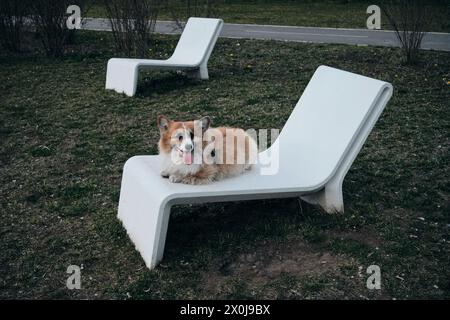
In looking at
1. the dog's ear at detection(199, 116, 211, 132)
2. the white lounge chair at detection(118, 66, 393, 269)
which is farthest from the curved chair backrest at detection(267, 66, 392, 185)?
the dog's ear at detection(199, 116, 211, 132)

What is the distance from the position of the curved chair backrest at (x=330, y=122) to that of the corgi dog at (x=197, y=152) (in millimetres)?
493

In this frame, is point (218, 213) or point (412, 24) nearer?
point (218, 213)

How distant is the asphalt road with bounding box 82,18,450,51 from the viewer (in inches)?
470

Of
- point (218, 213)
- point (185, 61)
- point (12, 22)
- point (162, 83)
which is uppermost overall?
point (12, 22)

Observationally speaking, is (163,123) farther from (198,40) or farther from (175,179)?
(198,40)

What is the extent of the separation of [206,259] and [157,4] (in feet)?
24.8

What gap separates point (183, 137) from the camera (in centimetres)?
347

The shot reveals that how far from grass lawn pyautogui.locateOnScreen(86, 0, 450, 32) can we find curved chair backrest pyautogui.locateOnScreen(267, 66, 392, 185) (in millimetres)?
10043

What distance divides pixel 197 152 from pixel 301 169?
0.90 m

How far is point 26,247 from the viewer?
3.97 meters

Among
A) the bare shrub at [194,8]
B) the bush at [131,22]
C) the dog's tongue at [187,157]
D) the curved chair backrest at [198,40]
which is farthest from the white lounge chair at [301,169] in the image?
the bare shrub at [194,8]

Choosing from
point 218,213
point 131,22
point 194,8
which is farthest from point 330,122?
point 194,8

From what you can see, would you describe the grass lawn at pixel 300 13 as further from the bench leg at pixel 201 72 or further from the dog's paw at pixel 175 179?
the dog's paw at pixel 175 179

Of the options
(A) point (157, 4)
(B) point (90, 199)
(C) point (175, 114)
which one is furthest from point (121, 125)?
(A) point (157, 4)
